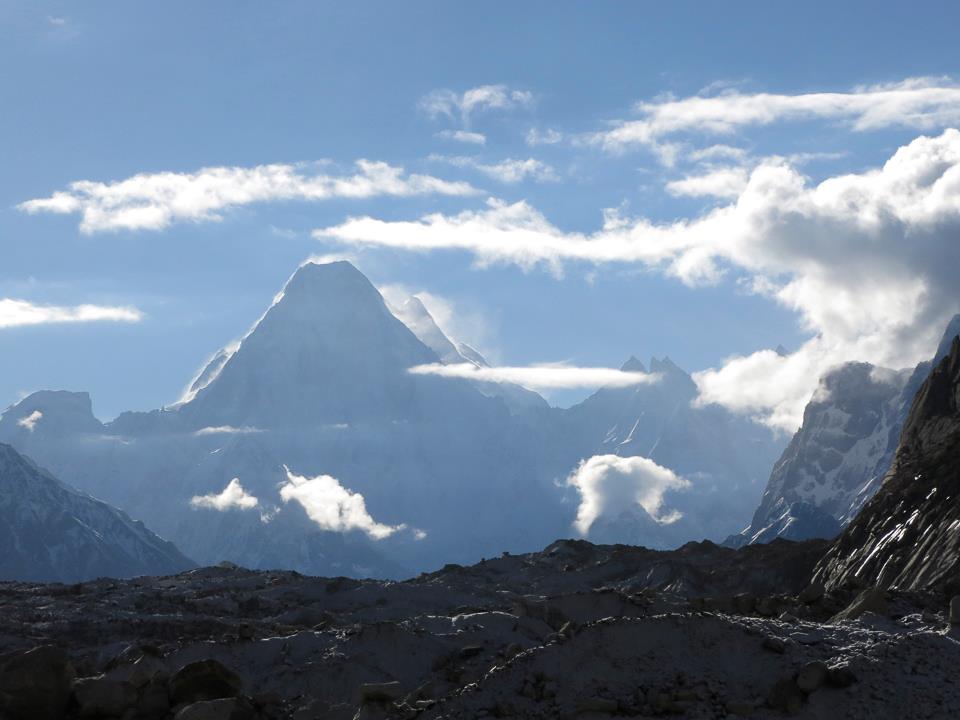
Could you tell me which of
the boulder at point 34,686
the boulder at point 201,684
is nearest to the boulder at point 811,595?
the boulder at point 201,684

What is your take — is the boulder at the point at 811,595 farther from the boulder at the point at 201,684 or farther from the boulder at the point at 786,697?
the boulder at the point at 201,684

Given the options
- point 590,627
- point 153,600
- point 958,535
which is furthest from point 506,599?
point 590,627

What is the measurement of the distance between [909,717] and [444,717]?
9705mm

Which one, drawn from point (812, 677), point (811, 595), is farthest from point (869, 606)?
point (812, 677)

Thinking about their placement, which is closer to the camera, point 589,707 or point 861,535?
point 589,707

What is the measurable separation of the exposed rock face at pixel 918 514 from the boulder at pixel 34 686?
40795mm

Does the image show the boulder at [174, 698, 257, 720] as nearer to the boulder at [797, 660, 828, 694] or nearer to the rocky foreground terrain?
the rocky foreground terrain

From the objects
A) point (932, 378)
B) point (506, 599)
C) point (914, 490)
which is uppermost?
point (932, 378)

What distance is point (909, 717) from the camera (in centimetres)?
2784

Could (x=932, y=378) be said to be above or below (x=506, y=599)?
above

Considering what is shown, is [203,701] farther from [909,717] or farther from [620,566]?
[620,566]

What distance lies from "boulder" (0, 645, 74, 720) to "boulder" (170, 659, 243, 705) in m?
2.48

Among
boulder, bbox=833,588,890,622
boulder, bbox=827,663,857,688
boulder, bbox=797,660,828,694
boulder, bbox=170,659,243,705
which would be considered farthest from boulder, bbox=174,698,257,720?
boulder, bbox=833,588,890,622

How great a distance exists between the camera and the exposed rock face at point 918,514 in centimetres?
7438
